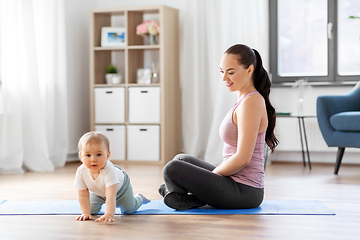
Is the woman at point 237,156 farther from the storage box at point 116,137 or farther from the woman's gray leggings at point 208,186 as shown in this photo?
the storage box at point 116,137

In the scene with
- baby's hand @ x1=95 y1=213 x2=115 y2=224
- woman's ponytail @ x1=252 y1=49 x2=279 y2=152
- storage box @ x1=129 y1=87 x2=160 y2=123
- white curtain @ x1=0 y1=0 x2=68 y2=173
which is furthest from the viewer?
storage box @ x1=129 y1=87 x2=160 y2=123

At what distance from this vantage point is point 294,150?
14.2 feet

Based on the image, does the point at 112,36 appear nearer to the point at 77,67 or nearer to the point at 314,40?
the point at 77,67

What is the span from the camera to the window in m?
4.38

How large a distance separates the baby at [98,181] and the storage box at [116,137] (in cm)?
236

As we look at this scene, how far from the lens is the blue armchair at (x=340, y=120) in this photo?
3.40 m

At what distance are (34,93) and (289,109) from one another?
7.57ft

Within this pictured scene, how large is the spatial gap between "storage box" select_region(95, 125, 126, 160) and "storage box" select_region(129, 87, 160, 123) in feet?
0.48

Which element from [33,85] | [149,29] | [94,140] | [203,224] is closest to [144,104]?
[149,29]

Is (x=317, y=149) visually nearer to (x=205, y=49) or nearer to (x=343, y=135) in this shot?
(x=343, y=135)

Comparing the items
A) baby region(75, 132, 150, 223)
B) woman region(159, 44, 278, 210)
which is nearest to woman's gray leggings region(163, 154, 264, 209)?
woman region(159, 44, 278, 210)

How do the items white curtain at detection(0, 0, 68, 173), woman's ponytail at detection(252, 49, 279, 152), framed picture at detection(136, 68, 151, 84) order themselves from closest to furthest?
woman's ponytail at detection(252, 49, 279, 152)
white curtain at detection(0, 0, 68, 173)
framed picture at detection(136, 68, 151, 84)

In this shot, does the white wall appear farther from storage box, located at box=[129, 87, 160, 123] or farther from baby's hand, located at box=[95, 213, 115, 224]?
baby's hand, located at box=[95, 213, 115, 224]

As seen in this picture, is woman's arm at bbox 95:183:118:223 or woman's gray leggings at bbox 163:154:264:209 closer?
woman's arm at bbox 95:183:118:223
